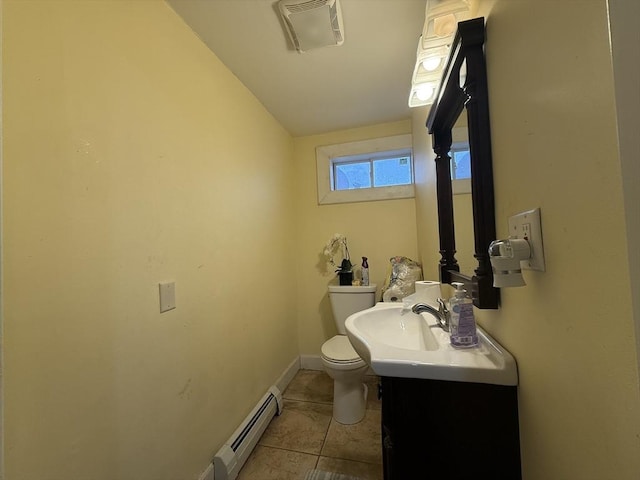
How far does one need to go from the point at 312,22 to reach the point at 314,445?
7.21ft

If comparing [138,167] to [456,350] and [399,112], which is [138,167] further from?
[399,112]

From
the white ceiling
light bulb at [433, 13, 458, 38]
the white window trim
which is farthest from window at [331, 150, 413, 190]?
light bulb at [433, 13, 458, 38]

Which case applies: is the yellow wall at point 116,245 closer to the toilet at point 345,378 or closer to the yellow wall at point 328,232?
the toilet at point 345,378

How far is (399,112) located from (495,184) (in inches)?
67.0

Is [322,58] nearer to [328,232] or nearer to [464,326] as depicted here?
[328,232]

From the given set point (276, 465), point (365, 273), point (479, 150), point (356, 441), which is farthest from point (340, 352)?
point (479, 150)

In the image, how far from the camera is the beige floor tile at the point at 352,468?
131 centimetres

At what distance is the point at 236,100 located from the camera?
5.44ft

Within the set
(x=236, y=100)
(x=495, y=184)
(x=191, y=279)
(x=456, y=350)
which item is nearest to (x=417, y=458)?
(x=456, y=350)

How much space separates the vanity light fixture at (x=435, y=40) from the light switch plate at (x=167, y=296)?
1.41 metres

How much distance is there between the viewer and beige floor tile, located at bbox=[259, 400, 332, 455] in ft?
5.00

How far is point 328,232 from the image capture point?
2.46 meters

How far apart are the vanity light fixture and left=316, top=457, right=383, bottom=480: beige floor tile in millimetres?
1870

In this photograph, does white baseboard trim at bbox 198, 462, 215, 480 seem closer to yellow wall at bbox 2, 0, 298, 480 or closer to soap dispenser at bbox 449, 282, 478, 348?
yellow wall at bbox 2, 0, 298, 480
